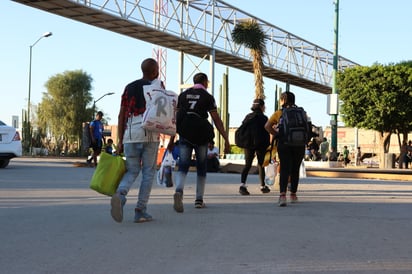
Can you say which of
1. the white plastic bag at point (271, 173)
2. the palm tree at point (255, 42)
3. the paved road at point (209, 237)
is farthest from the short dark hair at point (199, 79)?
the palm tree at point (255, 42)

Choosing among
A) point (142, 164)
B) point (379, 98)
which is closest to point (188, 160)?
point (142, 164)

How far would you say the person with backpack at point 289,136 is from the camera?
8.38 metres

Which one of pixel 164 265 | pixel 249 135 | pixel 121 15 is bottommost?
pixel 164 265

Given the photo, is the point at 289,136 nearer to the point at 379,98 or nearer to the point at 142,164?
the point at 142,164

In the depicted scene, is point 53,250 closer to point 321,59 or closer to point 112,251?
point 112,251

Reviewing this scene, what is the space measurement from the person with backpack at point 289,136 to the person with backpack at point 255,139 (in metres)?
1.20

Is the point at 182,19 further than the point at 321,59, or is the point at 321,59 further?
the point at 321,59

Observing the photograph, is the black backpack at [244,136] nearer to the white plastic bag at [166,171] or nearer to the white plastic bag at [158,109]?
the white plastic bag at [166,171]

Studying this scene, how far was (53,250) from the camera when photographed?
16.3 feet

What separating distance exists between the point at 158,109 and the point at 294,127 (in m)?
2.63

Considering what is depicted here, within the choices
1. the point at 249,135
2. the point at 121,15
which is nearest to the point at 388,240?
the point at 249,135

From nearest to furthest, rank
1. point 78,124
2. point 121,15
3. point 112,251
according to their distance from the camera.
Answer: point 112,251, point 121,15, point 78,124

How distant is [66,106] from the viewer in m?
59.9

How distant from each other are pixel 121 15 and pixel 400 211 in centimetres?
2274
